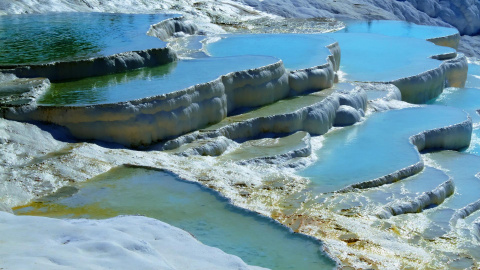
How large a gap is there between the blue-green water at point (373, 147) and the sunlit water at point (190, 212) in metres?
1.72

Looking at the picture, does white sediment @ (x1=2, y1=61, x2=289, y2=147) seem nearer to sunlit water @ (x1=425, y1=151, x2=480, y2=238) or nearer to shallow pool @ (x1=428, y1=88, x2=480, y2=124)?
sunlit water @ (x1=425, y1=151, x2=480, y2=238)

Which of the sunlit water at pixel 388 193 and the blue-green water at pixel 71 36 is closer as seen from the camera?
the sunlit water at pixel 388 193

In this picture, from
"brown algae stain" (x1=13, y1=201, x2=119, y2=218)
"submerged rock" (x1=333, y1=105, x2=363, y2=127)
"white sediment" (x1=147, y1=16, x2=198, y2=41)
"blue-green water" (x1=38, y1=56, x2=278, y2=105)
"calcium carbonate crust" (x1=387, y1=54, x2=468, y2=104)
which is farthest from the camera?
"white sediment" (x1=147, y1=16, x2=198, y2=41)

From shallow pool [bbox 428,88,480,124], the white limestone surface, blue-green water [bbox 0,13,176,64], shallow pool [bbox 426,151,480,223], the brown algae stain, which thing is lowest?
shallow pool [bbox 428,88,480,124]

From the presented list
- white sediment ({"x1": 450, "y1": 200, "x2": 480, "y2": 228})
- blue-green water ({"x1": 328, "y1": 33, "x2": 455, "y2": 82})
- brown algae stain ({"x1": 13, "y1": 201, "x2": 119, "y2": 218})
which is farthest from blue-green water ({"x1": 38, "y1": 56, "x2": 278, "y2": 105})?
white sediment ({"x1": 450, "y1": 200, "x2": 480, "y2": 228})

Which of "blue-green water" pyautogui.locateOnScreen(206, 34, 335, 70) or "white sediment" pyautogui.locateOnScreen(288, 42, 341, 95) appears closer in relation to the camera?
"white sediment" pyautogui.locateOnScreen(288, 42, 341, 95)

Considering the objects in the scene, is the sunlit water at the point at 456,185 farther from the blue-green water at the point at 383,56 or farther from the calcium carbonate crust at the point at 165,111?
the blue-green water at the point at 383,56

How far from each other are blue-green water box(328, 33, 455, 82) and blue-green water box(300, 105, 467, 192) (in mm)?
1600

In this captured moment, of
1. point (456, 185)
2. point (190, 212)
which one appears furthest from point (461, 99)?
point (190, 212)

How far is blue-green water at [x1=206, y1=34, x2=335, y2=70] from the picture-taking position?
10.5 metres

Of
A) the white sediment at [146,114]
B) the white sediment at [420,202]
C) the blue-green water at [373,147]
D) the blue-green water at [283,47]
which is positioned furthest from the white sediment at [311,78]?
the white sediment at [420,202]

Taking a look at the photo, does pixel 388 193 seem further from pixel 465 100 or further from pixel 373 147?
pixel 465 100

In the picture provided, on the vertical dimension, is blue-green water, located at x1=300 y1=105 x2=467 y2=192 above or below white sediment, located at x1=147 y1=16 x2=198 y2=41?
below

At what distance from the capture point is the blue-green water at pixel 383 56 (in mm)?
11695
